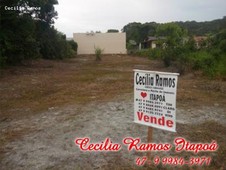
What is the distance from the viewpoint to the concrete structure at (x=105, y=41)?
39.2m

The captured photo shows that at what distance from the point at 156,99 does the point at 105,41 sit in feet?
122

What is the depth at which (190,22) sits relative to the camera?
67.1 m

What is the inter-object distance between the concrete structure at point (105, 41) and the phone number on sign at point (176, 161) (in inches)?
1418

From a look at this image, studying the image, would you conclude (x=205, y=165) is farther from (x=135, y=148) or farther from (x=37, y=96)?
(x=37, y=96)

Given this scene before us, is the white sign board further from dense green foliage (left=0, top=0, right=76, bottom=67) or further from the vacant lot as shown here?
dense green foliage (left=0, top=0, right=76, bottom=67)

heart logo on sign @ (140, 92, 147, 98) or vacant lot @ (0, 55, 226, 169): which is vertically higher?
heart logo on sign @ (140, 92, 147, 98)

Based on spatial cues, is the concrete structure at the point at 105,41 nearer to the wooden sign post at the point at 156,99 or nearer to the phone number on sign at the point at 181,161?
the phone number on sign at the point at 181,161

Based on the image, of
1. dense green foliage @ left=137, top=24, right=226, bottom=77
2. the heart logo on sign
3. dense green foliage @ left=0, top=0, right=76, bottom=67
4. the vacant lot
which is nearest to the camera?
the heart logo on sign

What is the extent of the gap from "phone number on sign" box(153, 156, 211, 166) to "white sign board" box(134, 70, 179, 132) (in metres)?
0.71

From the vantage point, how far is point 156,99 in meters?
3.01

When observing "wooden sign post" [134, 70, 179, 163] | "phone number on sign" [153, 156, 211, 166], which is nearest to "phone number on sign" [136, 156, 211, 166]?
"phone number on sign" [153, 156, 211, 166]

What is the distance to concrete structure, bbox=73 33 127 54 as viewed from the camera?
3919 cm

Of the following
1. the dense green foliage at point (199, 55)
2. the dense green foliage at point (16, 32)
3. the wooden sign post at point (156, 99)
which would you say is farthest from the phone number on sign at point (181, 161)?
the dense green foliage at point (16, 32)

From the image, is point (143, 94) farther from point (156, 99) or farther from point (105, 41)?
point (105, 41)
